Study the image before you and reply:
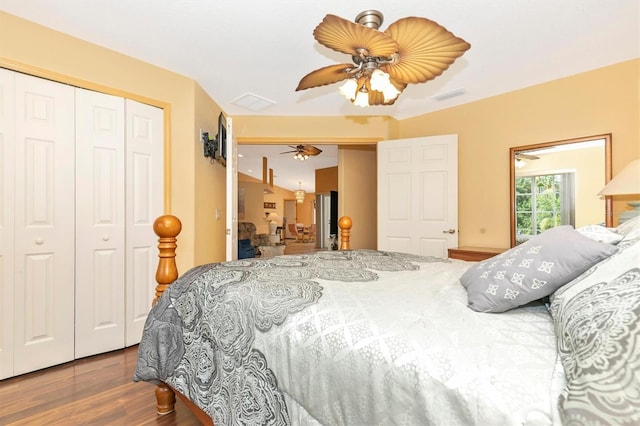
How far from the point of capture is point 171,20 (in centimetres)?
217

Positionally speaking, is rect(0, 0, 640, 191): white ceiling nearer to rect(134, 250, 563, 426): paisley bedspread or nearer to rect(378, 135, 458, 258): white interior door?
rect(378, 135, 458, 258): white interior door

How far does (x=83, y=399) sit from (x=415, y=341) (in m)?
2.10

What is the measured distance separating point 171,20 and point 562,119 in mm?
3538

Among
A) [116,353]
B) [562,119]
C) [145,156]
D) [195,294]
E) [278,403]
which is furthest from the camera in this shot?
[562,119]

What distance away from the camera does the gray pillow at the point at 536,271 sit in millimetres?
861

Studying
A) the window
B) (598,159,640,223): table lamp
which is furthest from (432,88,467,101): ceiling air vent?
(598,159,640,223): table lamp

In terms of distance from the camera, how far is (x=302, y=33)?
2320mm

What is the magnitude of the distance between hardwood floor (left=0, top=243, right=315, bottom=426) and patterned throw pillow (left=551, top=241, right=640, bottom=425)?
1709 millimetres

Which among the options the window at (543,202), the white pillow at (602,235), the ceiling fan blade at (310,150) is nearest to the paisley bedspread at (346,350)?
the white pillow at (602,235)

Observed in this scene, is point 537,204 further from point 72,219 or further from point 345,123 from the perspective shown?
point 72,219

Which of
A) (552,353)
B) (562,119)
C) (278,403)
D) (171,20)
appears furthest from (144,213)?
(562,119)

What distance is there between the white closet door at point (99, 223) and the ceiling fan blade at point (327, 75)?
166 cm

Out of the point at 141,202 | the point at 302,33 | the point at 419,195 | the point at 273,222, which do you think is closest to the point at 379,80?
the point at 302,33

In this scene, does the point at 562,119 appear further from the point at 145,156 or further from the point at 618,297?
the point at 145,156
